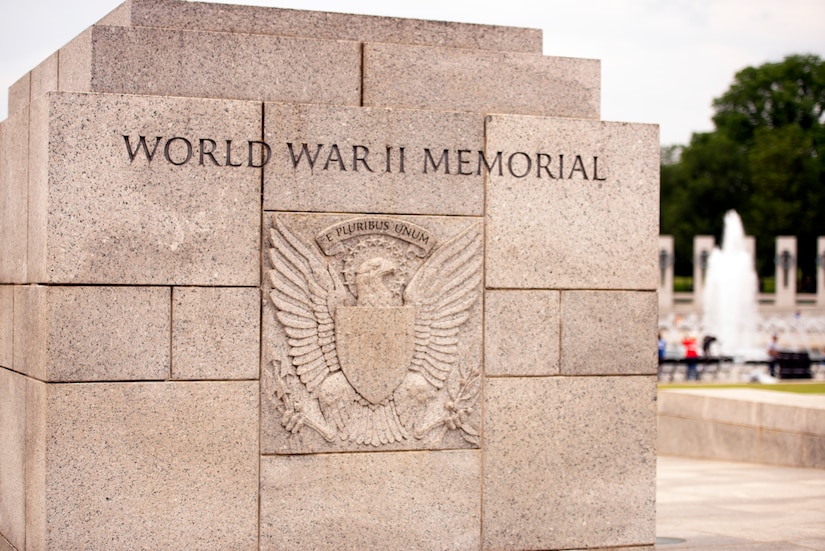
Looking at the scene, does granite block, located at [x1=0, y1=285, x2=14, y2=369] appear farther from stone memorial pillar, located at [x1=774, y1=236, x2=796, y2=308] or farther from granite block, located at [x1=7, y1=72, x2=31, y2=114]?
stone memorial pillar, located at [x1=774, y1=236, x2=796, y2=308]

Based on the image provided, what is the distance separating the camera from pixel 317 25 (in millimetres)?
7176

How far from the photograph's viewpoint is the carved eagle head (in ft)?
22.2

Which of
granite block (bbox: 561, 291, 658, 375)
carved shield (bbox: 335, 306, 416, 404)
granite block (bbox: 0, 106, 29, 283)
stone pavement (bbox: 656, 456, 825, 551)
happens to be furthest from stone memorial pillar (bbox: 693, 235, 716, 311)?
granite block (bbox: 0, 106, 29, 283)

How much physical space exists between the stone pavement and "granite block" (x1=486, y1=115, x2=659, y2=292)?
2.14m

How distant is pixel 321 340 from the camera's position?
22.1 feet

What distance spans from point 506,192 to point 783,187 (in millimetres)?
64070

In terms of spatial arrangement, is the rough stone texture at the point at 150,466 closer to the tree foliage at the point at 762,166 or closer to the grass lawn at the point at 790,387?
the grass lawn at the point at 790,387

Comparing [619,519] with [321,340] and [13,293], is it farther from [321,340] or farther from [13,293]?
[13,293]

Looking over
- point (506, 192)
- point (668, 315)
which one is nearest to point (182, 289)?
point (506, 192)

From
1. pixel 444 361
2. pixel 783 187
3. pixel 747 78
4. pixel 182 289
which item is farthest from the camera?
pixel 747 78

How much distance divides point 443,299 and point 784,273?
183ft

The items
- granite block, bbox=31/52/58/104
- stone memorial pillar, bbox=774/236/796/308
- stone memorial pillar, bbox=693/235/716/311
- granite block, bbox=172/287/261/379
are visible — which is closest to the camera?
granite block, bbox=172/287/261/379

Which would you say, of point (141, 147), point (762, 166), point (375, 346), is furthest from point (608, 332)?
point (762, 166)

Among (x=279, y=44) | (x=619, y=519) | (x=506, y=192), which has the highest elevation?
(x=279, y=44)
